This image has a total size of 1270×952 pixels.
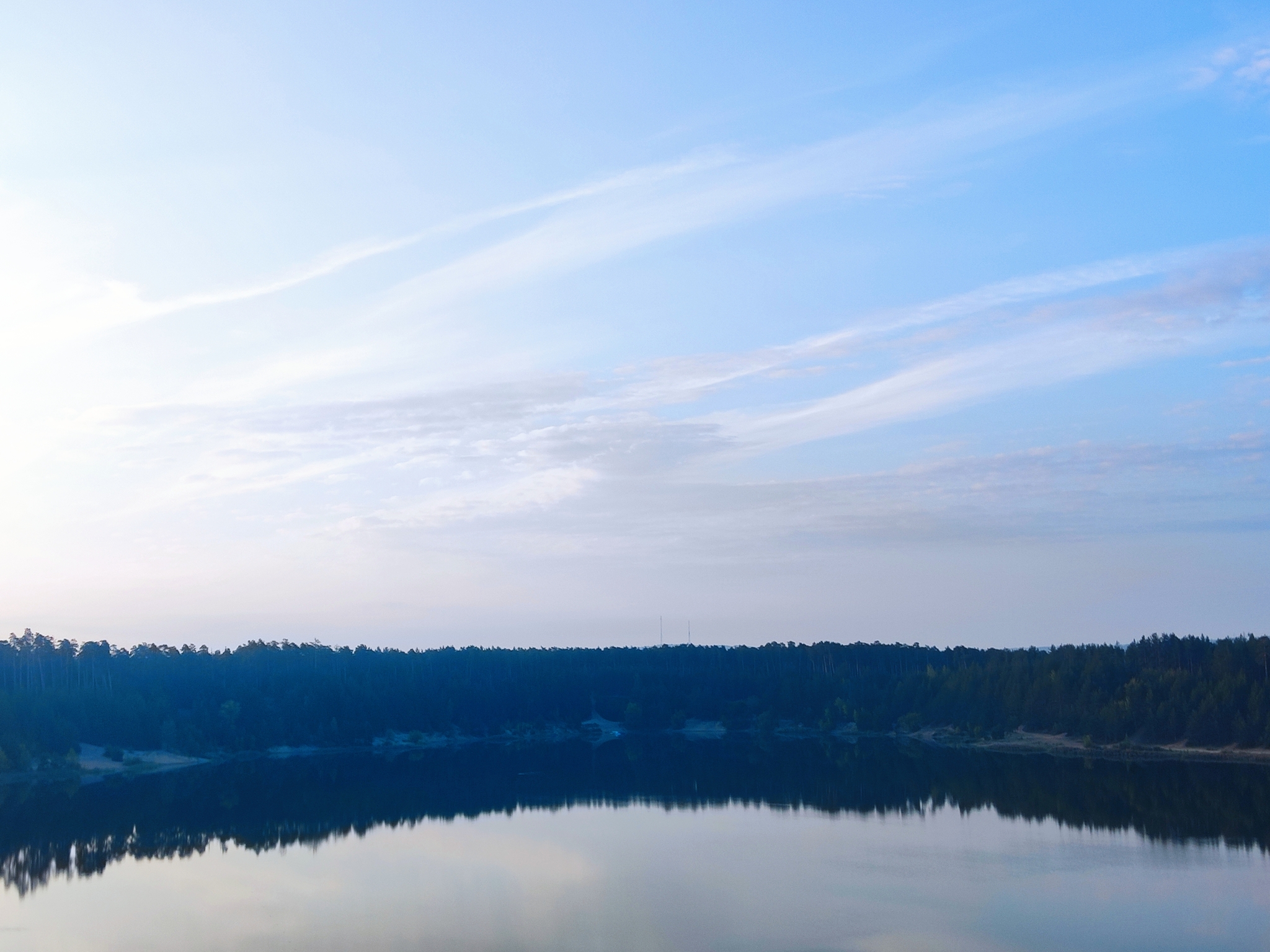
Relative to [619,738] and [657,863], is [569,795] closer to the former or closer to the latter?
[657,863]

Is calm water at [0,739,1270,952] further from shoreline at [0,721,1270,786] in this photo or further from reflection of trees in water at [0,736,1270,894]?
shoreline at [0,721,1270,786]

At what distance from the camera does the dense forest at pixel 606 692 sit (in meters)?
87.2

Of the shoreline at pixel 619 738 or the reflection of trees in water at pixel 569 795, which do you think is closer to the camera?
the reflection of trees in water at pixel 569 795

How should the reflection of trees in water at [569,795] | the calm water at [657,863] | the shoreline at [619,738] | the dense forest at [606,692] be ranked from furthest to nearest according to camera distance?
the dense forest at [606,692], the shoreline at [619,738], the reflection of trees in water at [569,795], the calm water at [657,863]

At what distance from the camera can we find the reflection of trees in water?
48.1m

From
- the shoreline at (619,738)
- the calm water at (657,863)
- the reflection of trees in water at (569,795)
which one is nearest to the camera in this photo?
the calm water at (657,863)

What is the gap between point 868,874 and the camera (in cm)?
3709

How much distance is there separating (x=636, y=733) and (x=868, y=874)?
9687cm

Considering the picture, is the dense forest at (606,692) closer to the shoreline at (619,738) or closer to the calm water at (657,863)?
the shoreline at (619,738)

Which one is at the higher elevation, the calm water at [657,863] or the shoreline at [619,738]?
the calm water at [657,863]

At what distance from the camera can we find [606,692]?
141 metres

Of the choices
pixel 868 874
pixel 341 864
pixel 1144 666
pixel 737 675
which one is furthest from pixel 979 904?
pixel 737 675

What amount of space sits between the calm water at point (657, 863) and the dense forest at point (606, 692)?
14654mm

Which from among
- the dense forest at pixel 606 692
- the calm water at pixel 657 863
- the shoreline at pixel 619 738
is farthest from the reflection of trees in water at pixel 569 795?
the dense forest at pixel 606 692
